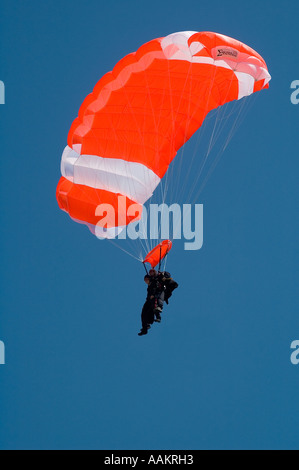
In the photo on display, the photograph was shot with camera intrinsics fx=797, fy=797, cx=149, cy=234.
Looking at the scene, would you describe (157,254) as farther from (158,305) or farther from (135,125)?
(135,125)

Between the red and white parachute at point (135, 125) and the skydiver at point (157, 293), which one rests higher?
the red and white parachute at point (135, 125)

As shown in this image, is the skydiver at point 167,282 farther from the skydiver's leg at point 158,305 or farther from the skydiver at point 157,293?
the skydiver's leg at point 158,305

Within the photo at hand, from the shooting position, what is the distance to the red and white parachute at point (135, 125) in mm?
13773

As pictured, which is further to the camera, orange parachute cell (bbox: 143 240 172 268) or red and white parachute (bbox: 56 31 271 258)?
orange parachute cell (bbox: 143 240 172 268)

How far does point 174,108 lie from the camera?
1425 centimetres

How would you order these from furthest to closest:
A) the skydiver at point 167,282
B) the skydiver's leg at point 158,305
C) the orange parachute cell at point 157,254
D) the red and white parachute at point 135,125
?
1. the orange parachute cell at point 157,254
2. the red and white parachute at point 135,125
3. the skydiver at point 167,282
4. the skydiver's leg at point 158,305

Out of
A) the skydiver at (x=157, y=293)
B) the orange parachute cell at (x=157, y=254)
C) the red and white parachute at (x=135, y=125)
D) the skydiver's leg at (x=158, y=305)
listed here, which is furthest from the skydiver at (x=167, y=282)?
the red and white parachute at (x=135, y=125)

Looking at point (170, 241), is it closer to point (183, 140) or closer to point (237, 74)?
point (183, 140)

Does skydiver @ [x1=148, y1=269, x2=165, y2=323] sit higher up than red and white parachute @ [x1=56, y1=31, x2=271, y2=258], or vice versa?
red and white parachute @ [x1=56, y1=31, x2=271, y2=258]

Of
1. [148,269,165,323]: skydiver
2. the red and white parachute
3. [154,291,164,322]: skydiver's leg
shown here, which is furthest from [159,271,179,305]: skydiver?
the red and white parachute

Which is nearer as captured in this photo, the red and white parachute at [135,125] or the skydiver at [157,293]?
the skydiver at [157,293]

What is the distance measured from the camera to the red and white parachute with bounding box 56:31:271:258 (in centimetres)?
1377

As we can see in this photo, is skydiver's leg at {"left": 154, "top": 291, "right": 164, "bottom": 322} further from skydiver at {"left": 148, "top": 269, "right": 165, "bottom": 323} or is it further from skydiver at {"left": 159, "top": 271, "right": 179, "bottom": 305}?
skydiver at {"left": 159, "top": 271, "right": 179, "bottom": 305}

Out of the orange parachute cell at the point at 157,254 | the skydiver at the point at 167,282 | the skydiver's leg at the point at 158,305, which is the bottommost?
the skydiver's leg at the point at 158,305
